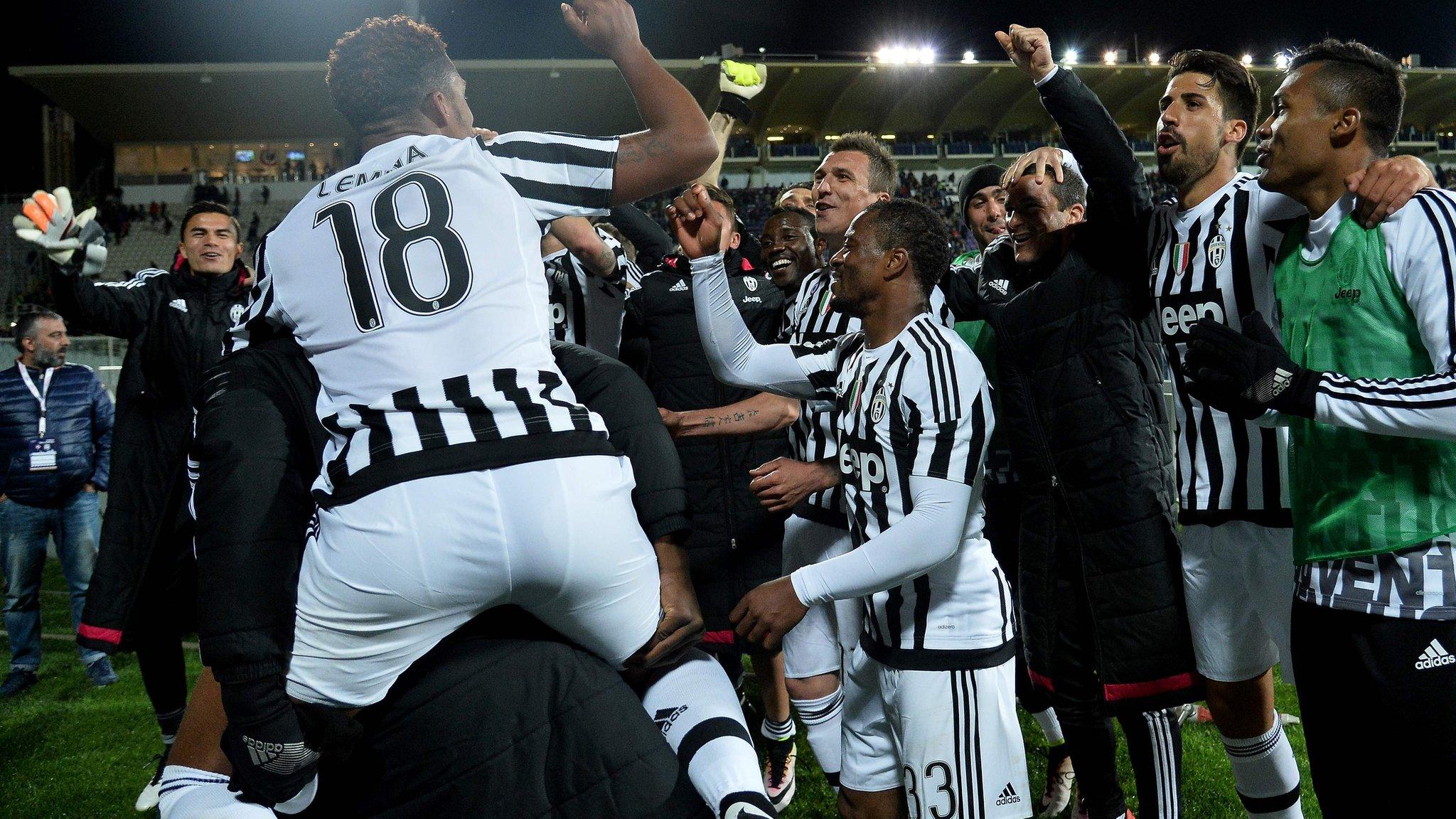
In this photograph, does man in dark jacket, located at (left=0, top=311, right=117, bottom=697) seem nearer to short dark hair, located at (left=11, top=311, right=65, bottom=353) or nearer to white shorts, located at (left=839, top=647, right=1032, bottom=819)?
short dark hair, located at (left=11, top=311, right=65, bottom=353)

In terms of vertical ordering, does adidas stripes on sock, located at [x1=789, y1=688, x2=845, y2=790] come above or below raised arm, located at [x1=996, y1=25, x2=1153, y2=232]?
below

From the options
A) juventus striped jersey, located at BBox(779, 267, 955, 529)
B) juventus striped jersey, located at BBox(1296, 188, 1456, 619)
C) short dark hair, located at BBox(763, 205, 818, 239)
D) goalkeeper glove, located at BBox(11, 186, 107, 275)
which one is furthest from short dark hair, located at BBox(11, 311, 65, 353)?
juventus striped jersey, located at BBox(1296, 188, 1456, 619)

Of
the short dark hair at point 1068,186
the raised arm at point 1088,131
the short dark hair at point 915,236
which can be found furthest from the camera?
the short dark hair at point 1068,186

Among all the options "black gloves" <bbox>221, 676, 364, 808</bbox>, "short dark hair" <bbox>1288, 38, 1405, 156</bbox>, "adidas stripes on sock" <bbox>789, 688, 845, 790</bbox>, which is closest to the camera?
"black gloves" <bbox>221, 676, 364, 808</bbox>

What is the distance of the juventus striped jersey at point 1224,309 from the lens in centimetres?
282

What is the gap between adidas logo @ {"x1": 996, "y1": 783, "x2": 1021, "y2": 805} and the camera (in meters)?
2.42

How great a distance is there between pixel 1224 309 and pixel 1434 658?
3.96 feet

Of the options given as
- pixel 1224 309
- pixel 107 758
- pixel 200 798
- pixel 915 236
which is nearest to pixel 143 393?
pixel 107 758

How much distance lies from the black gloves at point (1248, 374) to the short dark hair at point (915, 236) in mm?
830

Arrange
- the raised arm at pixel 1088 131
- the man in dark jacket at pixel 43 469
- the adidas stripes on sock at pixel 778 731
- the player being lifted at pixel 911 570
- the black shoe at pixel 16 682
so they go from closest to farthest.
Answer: the player being lifted at pixel 911 570 → the raised arm at pixel 1088 131 → the adidas stripes on sock at pixel 778 731 → the black shoe at pixel 16 682 → the man in dark jacket at pixel 43 469

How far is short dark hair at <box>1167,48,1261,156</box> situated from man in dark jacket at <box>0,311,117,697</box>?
7.21 meters

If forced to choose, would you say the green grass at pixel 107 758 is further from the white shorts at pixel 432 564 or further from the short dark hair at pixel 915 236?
the white shorts at pixel 432 564

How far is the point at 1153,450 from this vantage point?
304 centimetres

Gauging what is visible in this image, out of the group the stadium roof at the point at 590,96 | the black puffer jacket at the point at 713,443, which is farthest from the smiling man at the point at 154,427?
the stadium roof at the point at 590,96
